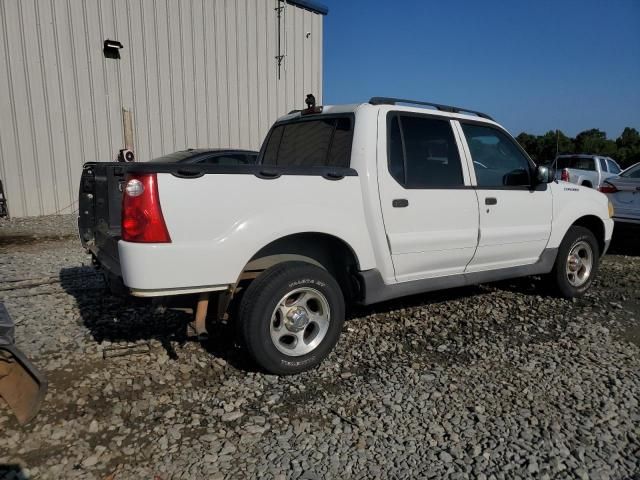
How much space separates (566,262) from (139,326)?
14.0ft

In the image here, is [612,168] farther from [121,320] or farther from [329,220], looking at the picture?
[121,320]

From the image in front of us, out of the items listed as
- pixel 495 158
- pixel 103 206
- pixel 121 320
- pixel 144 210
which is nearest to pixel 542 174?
pixel 495 158

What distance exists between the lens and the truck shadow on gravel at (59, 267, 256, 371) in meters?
3.75

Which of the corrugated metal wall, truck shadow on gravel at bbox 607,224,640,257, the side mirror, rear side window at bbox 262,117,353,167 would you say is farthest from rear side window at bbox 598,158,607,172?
rear side window at bbox 262,117,353,167

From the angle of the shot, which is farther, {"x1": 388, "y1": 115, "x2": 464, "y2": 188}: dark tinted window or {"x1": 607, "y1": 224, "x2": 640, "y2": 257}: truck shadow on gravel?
{"x1": 607, "y1": 224, "x2": 640, "y2": 257}: truck shadow on gravel

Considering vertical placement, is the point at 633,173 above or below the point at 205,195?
below

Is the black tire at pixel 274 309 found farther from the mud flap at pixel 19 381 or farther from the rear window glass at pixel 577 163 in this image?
the rear window glass at pixel 577 163

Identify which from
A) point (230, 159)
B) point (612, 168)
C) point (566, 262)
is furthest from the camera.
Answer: point (612, 168)

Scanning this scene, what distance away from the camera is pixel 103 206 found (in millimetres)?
3865

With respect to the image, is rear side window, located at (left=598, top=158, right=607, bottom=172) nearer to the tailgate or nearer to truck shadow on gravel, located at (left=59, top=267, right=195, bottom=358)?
truck shadow on gravel, located at (left=59, top=267, right=195, bottom=358)

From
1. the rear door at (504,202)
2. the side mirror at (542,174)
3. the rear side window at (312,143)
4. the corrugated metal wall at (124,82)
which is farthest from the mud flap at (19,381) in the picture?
the corrugated metal wall at (124,82)

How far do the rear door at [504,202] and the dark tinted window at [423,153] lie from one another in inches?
7.6

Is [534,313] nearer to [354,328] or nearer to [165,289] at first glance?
[354,328]

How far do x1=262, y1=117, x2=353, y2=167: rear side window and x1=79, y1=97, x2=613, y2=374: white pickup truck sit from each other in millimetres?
13
